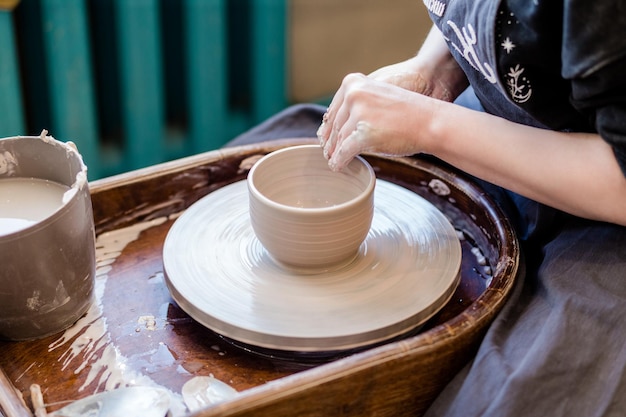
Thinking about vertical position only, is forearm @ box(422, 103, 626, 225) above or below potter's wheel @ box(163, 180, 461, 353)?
above

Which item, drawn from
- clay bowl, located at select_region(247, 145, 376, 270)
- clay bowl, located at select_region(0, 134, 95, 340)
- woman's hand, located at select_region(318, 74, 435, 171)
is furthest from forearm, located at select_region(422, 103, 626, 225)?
clay bowl, located at select_region(0, 134, 95, 340)

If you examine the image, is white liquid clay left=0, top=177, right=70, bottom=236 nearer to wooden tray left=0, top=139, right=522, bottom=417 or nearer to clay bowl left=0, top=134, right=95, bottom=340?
clay bowl left=0, top=134, right=95, bottom=340

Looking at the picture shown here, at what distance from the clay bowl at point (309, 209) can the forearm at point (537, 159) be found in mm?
126

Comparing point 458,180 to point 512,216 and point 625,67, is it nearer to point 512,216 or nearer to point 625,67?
point 512,216

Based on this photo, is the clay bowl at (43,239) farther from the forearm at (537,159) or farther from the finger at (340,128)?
the forearm at (537,159)

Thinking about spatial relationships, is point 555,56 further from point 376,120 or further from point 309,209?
point 309,209

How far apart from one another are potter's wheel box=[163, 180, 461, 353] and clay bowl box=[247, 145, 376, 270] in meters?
0.04

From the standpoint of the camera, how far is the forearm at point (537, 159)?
2.85 ft

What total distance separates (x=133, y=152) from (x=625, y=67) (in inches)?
65.5

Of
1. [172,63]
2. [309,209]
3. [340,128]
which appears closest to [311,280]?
[309,209]

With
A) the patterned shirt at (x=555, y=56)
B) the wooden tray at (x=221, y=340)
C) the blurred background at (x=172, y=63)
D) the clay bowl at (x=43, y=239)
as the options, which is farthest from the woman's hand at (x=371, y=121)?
the blurred background at (x=172, y=63)

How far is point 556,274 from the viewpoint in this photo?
93 cm

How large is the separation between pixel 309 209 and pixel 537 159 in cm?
30

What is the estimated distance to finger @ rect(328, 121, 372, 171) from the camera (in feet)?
3.19
